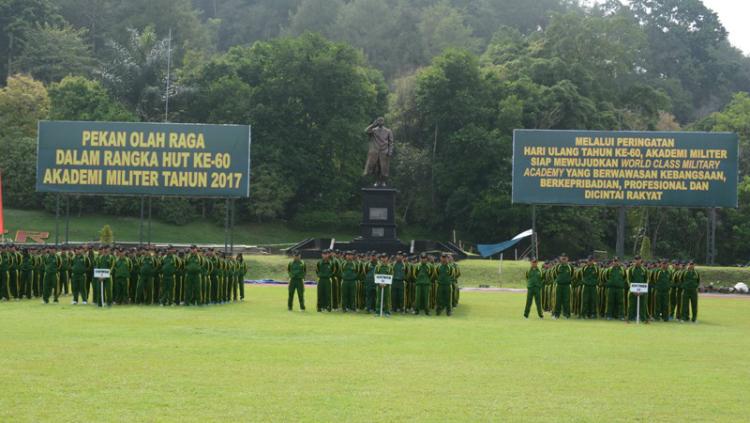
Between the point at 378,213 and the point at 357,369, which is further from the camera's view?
the point at 378,213

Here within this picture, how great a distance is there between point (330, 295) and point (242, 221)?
3659cm

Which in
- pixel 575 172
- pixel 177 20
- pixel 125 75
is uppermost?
pixel 177 20

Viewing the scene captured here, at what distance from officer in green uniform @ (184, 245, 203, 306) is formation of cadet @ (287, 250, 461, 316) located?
2393 millimetres

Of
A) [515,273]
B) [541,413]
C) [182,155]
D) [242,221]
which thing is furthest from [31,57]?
[541,413]

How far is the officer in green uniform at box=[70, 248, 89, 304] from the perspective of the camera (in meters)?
24.5

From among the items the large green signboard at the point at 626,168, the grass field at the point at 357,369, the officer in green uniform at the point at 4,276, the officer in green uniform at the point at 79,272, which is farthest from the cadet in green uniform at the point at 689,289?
the officer in green uniform at the point at 4,276

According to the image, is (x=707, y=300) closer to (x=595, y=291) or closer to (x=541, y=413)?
(x=595, y=291)

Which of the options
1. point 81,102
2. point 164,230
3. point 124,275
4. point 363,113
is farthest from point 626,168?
point 81,102

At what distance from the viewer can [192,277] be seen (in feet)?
82.0

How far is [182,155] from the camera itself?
3922cm

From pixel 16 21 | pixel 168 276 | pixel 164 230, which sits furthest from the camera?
pixel 16 21

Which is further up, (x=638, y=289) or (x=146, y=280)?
(x=638, y=289)

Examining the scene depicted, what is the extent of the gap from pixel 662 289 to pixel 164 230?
3746cm

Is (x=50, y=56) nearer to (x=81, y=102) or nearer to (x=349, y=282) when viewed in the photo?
(x=81, y=102)
